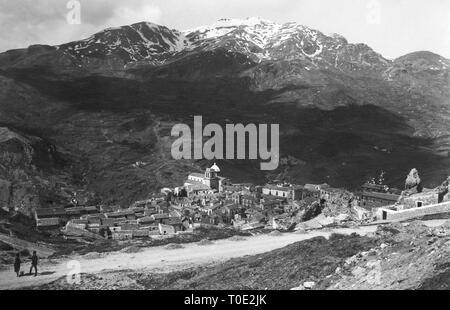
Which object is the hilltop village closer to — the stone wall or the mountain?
the stone wall

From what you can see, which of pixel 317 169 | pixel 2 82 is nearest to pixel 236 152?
pixel 317 169

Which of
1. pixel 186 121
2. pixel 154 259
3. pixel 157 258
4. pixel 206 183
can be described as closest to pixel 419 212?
pixel 157 258

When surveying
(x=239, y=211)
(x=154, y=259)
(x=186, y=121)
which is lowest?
(x=239, y=211)

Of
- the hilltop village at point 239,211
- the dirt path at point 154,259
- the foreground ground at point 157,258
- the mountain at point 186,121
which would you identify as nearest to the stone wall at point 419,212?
the hilltop village at point 239,211

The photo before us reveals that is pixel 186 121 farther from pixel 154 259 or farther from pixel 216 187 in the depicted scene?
pixel 154 259

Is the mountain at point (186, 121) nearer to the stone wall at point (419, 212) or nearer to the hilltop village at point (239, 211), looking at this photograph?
the hilltop village at point (239, 211)

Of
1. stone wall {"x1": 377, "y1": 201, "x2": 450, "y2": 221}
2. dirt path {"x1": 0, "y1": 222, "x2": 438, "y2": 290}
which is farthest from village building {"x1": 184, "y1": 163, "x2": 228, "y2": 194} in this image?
dirt path {"x1": 0, "y1": 222, "x2": 438, "y2": 290}
